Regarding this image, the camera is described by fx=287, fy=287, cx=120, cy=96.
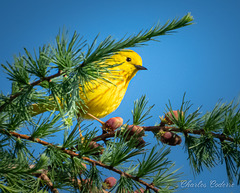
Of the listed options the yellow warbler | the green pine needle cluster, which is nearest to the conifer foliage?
the green pine needle cluster

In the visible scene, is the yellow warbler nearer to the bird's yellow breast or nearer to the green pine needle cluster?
the bird's yellow breast

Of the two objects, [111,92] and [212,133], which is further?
[111,92]

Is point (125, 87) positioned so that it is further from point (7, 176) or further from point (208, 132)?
point (7, 176)

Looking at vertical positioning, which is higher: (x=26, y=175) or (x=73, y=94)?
(x=73, y=94)

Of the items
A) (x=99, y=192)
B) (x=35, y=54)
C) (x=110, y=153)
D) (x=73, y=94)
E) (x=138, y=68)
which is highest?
(x=138, y=68)

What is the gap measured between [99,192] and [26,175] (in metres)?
0.24

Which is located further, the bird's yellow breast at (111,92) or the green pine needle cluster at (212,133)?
the bird's yellow breast at (111,92)

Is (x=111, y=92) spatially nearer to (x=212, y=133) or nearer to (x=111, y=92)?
→ (x=111, y=92)

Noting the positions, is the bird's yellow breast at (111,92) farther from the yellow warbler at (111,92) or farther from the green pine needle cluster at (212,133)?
the green pine needle cluster at (212,133)

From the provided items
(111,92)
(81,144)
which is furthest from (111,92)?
(81,144)

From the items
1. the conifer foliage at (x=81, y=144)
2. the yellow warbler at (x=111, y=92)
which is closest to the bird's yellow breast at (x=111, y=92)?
the yellow warbler at (x=111, y=92)

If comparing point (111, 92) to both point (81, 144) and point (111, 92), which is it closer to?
point (111, 92)

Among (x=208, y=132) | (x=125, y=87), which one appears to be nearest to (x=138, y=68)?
(x=125, y=87)

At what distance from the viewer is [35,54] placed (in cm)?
80
